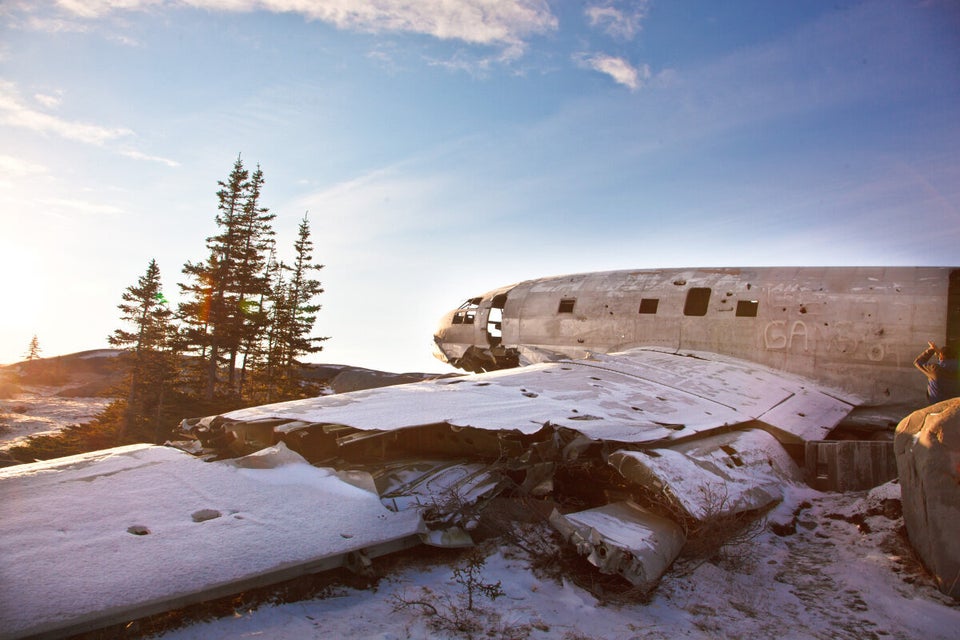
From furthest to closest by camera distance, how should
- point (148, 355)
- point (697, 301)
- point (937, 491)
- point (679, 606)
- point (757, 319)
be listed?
point (148, 355) → point (697, 301) → point (757, 319) → point (937, 491) → point (679, 606)

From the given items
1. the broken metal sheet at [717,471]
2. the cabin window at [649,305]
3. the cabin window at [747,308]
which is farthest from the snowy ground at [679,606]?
the cabin window at [649,305]

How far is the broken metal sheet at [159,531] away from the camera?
12.2 feet

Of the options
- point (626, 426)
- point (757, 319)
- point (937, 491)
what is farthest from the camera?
point (757, 319)

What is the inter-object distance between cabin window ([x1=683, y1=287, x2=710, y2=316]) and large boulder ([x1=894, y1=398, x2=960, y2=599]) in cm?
814

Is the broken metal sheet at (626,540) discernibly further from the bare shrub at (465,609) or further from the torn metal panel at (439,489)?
the torn metal panel at (439,489)

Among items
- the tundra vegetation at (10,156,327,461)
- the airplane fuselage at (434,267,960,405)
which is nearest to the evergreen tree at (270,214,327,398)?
the tundra vegetation at (10,156,327,461)

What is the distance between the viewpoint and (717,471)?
6.64 m

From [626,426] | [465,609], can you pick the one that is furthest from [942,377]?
[465,609]

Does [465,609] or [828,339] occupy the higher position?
[828,339]

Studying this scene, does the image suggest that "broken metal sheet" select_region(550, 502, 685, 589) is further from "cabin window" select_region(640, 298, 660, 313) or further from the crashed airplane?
"cabin window" select_region(640, 298, 660, 313)

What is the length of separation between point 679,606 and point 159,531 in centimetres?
432

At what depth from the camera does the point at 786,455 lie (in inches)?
342

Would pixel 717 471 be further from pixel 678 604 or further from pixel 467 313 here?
pixel 467 313

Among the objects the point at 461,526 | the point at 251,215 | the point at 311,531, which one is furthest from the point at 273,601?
the point at 251,215
